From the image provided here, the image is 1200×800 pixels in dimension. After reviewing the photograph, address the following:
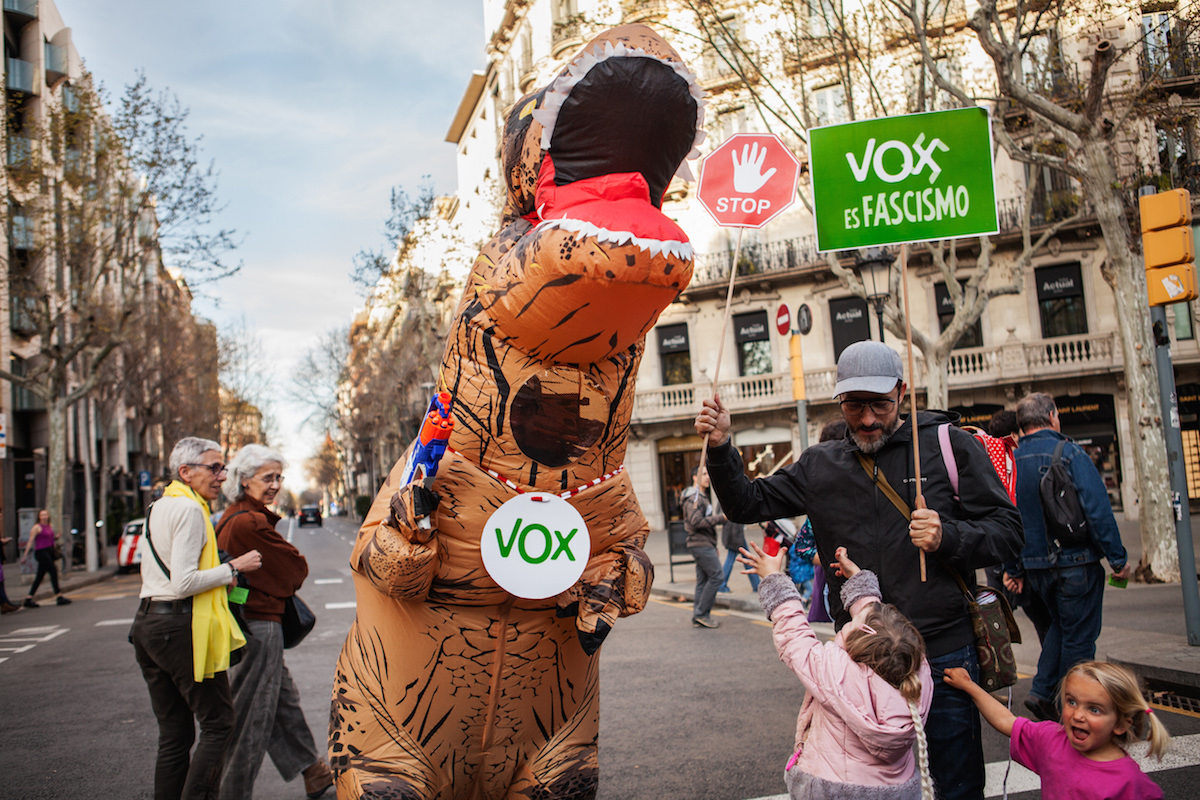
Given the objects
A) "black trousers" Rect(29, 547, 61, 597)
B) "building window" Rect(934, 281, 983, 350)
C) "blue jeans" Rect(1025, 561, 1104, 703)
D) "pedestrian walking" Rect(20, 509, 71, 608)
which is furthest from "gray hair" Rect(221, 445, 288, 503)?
"building window" Rect(934, 281, 983, 350)

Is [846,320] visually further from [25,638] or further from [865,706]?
[865,706]

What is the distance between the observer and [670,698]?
6.23 meters

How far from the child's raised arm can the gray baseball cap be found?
2.96ft

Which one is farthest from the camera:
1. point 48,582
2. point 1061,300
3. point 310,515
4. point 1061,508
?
point 310,515

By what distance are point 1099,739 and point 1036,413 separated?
9.91 ft

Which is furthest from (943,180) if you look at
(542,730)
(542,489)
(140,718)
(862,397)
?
(140,718)

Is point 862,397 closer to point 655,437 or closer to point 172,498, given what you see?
Answer: point 172,498

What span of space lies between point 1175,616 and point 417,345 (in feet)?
110

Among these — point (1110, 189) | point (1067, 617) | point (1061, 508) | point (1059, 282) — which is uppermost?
point (1059, 282)

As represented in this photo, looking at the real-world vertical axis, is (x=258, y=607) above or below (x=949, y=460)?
below

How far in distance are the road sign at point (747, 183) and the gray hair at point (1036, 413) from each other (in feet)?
7.86

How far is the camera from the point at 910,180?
362cm

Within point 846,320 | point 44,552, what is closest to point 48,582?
point 44,552

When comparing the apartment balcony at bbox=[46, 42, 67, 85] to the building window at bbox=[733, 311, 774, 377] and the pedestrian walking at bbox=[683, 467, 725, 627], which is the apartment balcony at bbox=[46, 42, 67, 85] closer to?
the building window at bbox=[733, 311, 774, 377]
